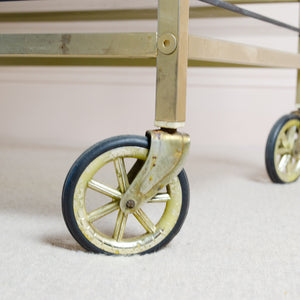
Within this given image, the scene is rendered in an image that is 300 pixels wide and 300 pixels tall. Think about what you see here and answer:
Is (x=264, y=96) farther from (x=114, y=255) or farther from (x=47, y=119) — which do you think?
(x=114, y=255)

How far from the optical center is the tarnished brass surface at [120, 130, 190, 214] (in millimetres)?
660

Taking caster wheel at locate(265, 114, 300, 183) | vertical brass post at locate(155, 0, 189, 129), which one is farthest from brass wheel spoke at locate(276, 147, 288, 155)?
vertical brass post at locate(155, 0, 189, 129)

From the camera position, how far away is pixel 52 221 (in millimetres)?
827

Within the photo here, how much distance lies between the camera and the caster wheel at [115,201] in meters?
0.65

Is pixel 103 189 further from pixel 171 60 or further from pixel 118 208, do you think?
pixel 171 60

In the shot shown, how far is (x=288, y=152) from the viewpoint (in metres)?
1.20

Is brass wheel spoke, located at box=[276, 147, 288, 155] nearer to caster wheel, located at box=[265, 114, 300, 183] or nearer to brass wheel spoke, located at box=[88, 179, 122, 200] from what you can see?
caster wheel, located at box=[265, 114, 300, 183]

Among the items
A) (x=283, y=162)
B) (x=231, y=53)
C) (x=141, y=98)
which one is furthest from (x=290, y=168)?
(x=141, y=98)

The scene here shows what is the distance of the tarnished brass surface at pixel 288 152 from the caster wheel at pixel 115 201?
554mm

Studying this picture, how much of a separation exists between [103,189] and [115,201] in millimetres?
30

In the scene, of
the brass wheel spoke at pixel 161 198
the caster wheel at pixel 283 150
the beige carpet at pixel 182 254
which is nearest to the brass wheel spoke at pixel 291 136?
the caster wheel at pixel 283 150

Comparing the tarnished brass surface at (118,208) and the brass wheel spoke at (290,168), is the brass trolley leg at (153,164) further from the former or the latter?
the brass wheel spoke at (290,168)

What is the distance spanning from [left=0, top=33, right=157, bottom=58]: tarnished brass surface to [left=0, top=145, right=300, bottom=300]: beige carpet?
31cm

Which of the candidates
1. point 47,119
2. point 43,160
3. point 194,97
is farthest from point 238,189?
point 47,119
